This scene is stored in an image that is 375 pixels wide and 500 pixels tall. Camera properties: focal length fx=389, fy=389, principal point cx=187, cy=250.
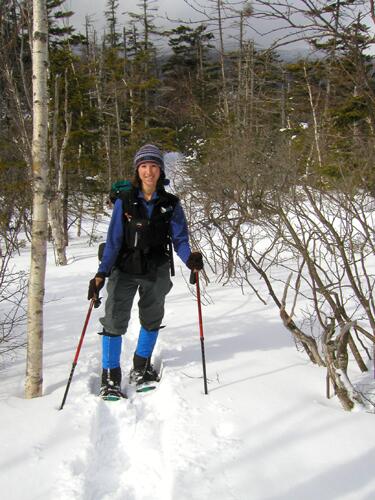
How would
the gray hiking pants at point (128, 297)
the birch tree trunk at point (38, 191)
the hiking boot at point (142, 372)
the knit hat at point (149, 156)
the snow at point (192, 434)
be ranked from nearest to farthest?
the snow at point (192, 434) → the birch tree trunk at point (38, 191) → the knit hat at point (149, 156) → the gray hiking pants at point (128, 297) → the hiking boot at point (142, 372)

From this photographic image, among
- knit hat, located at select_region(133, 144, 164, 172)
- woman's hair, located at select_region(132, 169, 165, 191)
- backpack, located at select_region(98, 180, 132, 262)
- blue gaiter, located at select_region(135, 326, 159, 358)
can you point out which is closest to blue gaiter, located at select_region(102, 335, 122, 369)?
blue gaiter, located at select_region(135, 326, 159, 358)

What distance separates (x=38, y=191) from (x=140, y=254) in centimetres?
97

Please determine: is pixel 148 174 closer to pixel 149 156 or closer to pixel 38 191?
pixel 149 156

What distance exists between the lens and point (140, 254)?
340 centimetres

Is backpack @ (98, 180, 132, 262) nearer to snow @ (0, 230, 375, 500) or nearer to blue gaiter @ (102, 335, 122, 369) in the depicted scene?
blue gaiter @ (102, 335, 122, 369)

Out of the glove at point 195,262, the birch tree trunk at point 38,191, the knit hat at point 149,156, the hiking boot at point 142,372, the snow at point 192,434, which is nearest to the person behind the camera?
the snow at point 192,434

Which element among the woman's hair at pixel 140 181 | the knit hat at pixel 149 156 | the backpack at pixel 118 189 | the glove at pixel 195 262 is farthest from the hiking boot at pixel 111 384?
the knit hat at pixel 149 156

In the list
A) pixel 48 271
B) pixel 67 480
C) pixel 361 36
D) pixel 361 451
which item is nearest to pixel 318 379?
pixel 361 451

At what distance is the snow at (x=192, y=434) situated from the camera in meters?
2.24

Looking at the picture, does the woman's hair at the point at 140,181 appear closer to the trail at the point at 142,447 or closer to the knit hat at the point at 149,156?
the knit hat at the point at 149,156

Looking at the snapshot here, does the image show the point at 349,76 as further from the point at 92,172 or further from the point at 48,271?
the point at 92,172

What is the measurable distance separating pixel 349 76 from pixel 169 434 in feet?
8.79

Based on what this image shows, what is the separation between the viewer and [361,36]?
7.98ft

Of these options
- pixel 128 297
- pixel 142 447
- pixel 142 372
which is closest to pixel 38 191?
pixel 128 297
